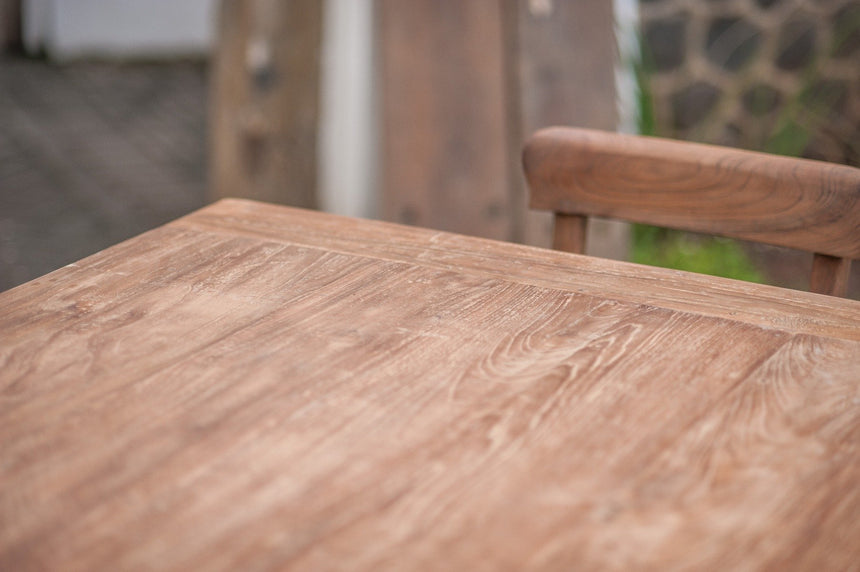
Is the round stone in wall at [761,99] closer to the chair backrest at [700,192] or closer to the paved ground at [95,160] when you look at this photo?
the paved ground at [95,160]

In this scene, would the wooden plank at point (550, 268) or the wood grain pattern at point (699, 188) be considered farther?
the wood grain pattern at point (699, 188)

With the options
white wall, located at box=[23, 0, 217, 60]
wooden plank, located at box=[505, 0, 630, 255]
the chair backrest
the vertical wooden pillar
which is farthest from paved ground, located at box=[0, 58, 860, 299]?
the chair backrest

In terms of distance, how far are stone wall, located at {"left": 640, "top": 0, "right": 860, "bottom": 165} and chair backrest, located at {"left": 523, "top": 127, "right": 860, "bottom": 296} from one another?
1.85m

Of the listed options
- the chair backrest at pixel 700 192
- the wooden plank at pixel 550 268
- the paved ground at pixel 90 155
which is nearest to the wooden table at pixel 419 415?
the wooden plank at pixel 550 268

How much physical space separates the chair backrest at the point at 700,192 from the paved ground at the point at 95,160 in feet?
6.12

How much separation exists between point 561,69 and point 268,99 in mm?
876

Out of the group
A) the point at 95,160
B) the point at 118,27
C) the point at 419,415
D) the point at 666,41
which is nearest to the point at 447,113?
the point at 666,41

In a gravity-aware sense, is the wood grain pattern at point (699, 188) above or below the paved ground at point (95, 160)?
above

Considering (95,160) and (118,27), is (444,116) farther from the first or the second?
(118,27)

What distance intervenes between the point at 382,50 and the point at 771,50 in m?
1.32

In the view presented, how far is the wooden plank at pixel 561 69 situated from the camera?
2.38 m

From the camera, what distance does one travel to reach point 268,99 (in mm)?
2807

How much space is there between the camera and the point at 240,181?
3000 millimetres

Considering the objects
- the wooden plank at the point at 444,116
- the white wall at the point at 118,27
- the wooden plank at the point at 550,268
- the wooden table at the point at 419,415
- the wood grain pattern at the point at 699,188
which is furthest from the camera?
the white wall at the point at 118,27
